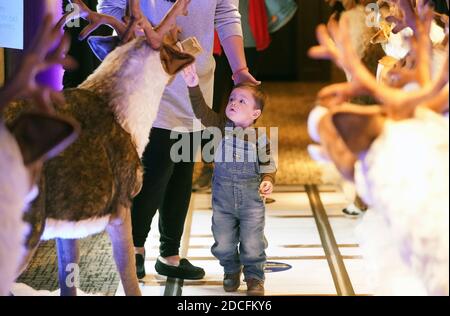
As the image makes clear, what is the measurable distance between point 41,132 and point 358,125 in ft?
2.78

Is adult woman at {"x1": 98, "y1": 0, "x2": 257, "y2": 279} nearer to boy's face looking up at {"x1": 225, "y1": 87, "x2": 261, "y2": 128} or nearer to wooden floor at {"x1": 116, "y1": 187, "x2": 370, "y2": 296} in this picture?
boy's face looking up at {"x1": 225, "y1": 87, "x2": 261, "y2": 128}

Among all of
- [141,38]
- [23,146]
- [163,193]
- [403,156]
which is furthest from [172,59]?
[403,156]

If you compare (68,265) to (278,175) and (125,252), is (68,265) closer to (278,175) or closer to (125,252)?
(125,252)

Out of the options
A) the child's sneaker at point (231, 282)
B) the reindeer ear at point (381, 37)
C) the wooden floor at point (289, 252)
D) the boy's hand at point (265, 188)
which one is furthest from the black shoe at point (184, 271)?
the reindeer ear at point (381, 37)

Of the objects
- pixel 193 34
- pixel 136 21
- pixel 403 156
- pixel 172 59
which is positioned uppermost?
pixel 193 34

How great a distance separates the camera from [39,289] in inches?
151

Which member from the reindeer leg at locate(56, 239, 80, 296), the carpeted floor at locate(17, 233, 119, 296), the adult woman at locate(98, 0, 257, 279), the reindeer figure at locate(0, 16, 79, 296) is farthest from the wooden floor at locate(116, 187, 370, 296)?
the reindeer figure at locate(0, 16, 79, 296)

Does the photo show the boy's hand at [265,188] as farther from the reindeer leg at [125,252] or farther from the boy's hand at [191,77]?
the reindeer leg at [125,252]

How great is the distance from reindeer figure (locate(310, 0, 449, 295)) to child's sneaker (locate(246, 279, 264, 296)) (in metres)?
1.47

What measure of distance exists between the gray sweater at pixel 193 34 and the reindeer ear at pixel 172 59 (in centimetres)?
→ 48

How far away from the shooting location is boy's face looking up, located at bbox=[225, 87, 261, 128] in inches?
143

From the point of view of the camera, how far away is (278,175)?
6.73 m

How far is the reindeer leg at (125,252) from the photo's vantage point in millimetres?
3045
